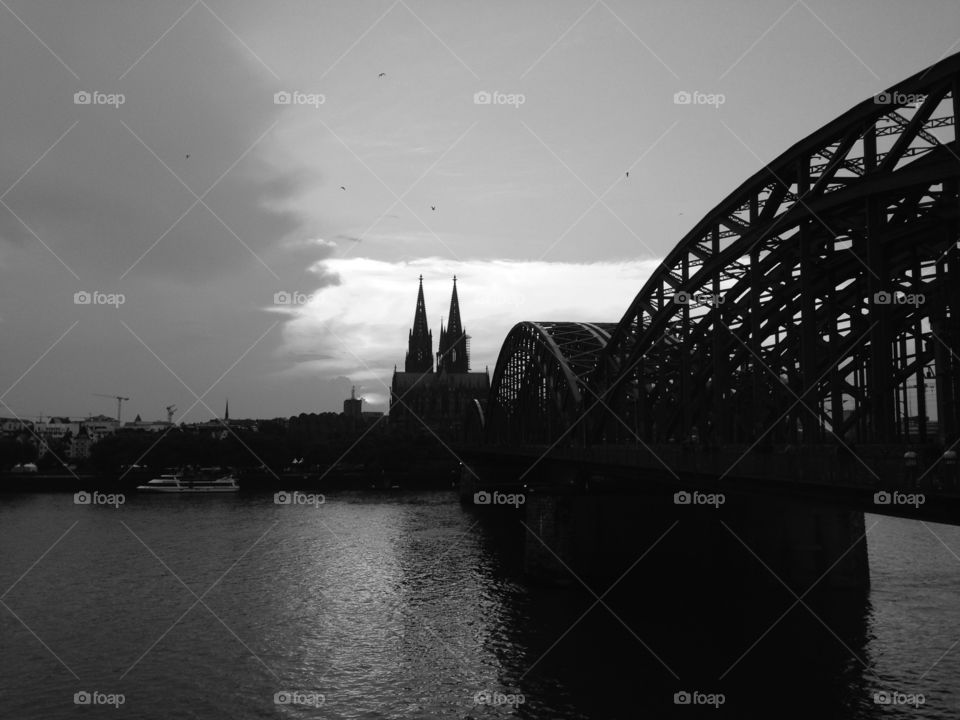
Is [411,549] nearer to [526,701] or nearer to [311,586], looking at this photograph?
[311,586]

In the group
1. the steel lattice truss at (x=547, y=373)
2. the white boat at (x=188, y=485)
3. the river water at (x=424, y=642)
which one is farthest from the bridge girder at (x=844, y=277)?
the white boat at (x=188, y=485)

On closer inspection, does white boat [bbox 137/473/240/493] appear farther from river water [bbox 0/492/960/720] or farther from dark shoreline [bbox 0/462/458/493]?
river water [bbox 0/492/960/720]

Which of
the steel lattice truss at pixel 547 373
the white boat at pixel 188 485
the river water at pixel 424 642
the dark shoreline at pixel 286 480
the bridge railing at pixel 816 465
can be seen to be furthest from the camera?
the dark shoreline at pixel 286 480

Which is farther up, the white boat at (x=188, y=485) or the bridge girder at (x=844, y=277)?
the bridge girder at (x=844, y=277)

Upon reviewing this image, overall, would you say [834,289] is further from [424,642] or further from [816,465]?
[424,642]

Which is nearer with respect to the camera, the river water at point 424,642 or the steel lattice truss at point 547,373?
the river water at point 424,642

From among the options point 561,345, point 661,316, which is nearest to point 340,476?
point 561,345

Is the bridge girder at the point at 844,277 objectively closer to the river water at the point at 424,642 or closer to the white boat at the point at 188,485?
the river water at the point at 424,642
